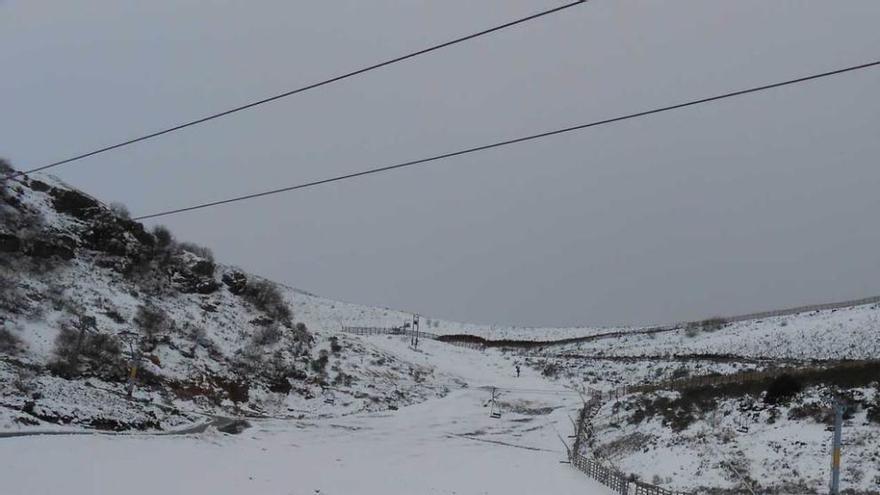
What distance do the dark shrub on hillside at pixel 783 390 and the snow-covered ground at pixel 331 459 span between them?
1053cm

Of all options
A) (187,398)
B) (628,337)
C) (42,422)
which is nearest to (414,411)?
(187,398)

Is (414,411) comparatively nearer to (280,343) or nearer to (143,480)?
(280,343)

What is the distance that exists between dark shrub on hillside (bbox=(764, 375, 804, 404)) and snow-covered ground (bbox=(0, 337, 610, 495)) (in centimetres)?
1053

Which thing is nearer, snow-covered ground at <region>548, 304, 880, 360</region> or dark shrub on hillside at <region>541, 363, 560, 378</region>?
snow-covered ground at <region>548, 304, 880, 360</region>

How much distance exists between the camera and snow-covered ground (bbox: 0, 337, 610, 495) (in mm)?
20953

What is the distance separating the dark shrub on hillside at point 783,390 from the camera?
31.8 m

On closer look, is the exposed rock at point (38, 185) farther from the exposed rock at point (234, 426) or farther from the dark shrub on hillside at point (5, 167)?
the exposed rock at point (234, 426)

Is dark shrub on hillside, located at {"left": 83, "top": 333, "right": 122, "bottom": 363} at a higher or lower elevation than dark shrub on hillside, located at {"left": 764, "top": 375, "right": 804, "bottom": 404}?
lower

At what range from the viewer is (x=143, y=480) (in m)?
21.3

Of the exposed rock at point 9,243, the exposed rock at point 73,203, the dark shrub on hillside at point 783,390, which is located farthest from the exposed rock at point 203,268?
the dark shrub on hillside at point 783,390

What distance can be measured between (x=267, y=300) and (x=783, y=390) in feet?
141

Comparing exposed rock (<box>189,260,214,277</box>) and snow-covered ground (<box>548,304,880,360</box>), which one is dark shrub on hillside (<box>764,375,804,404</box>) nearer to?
snow-covered ground (<box>548,304,880,360</box>)

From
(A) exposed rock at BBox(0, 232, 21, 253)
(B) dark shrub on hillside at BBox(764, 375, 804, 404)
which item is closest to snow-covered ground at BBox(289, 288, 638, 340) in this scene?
(A) exposed rock at BBox(0, 232, 21, 253)

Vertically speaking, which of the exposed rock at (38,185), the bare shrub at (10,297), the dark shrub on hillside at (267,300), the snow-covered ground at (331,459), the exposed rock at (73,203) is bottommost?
the snow-covered ground at (331,459)
